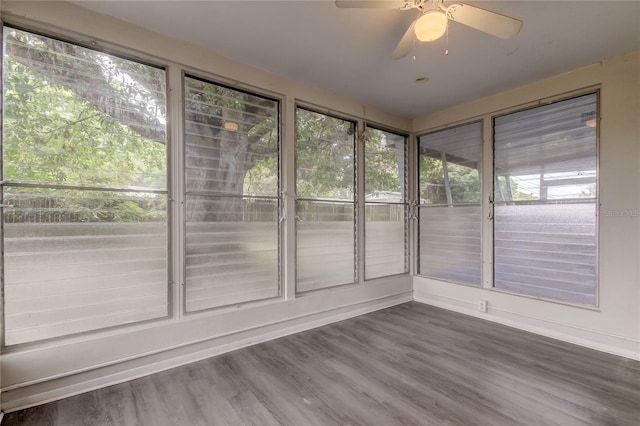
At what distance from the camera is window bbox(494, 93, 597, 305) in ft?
9.29

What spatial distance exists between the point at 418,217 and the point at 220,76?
3.27 m

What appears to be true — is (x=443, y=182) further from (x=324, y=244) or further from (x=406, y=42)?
(x=406, y=42)

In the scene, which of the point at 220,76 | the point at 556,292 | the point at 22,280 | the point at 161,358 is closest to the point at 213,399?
the point at 161,358

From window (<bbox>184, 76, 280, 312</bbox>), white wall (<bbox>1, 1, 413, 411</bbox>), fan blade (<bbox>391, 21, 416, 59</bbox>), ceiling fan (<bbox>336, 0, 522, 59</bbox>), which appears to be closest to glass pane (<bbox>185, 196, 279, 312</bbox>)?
window (<bbox>184, 76, 280, 312</bbox>)

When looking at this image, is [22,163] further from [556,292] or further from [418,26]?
[556,292]

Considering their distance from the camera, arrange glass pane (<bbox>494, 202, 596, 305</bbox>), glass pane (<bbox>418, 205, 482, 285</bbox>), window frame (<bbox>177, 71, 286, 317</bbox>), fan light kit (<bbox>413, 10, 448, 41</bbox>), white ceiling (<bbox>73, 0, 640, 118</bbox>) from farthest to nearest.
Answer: glass pane (<bbox>418, 205, 482, 285</bbox>) < glass pane (<bbox>494, 202, 596, 305</bbox>) < window frame (<bbox>177, 71, 286, 317</bbox>) < white ceiling (<bbox>73, 0, 640, 118</bbox>) < fan light kit (<bbox>413, 10, 448, 41</bbox>)

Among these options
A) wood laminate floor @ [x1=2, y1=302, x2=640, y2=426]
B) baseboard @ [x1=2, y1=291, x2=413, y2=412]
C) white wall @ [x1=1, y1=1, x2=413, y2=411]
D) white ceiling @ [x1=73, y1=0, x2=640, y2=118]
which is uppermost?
white ceiling @ [x1=73, y1=0, x2=640, y2=118]

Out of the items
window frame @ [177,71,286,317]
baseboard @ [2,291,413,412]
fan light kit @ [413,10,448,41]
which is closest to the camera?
fan light kit @ [413,10,448,41]

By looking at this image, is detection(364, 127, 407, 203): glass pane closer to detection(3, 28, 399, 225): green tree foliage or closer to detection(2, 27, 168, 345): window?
detection(3, 28, 399, 225): green tree foliage

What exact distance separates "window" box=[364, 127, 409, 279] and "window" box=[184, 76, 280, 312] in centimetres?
143

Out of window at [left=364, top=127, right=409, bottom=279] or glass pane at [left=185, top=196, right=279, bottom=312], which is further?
window at [left=364, top=127, right=409, bottom=279]

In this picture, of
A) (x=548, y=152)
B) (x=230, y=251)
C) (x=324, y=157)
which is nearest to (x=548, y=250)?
(x=548, y=152)

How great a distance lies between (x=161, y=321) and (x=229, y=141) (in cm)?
172

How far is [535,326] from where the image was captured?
10.1ft
